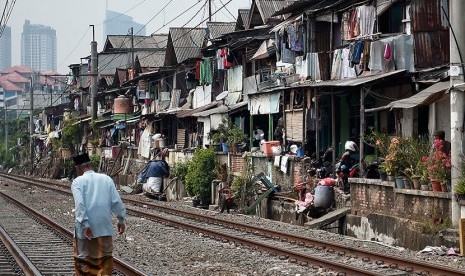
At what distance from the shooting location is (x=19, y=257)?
1524 centimetres

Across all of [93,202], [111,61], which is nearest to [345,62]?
[93,202]

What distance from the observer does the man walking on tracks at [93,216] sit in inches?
383

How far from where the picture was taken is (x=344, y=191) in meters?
22.9

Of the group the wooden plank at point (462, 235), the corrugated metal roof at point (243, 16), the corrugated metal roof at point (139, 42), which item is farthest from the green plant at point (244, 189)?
the corrugated metal roof at point (139, 42)

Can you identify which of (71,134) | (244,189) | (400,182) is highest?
(71,134)

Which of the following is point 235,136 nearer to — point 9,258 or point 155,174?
point 155,174

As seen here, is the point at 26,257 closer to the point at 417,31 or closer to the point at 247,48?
the point at 417,31

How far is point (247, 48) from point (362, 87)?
52.2 feet

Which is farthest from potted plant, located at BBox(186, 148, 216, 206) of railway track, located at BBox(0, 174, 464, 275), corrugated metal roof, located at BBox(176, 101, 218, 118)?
corrugated metal roof, located at BBox(176, 101, 218, 118)

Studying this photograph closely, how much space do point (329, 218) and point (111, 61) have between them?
53.1 meters

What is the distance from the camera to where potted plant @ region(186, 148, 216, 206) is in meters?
32.0

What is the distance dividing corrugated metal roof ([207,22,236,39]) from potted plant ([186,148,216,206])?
45.1 ft

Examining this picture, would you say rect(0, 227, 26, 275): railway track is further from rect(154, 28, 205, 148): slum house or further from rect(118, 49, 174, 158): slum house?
rect(118, 49, 174, 158): slum house

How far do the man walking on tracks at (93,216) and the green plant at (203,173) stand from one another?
857 inches
